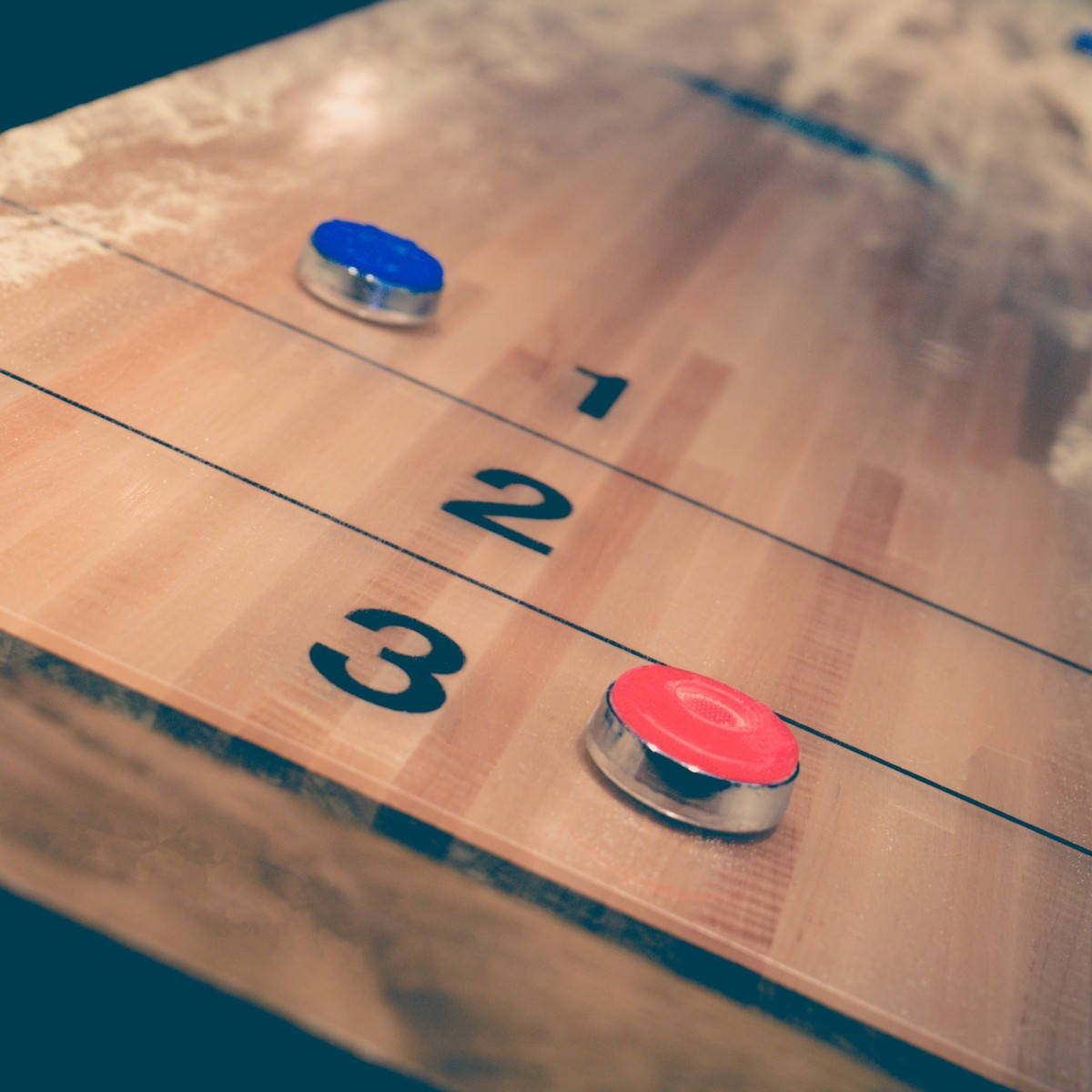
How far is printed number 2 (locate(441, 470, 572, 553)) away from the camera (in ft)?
6.45

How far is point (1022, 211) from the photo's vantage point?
470cm

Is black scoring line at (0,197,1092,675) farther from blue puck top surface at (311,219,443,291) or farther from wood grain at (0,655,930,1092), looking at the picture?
wood grain at (0,655,930,1092)

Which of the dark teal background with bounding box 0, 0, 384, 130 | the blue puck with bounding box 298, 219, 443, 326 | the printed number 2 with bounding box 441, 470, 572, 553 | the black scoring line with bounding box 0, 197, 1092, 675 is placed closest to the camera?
the printed number 2 with bounding box 441, 470, 572, 553

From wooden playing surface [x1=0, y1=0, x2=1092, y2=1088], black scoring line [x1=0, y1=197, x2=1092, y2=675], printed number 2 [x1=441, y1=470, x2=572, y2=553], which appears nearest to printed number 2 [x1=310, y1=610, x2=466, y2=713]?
wooden playing surface [x1=0, y1=0, x2=1092, y2=1088]

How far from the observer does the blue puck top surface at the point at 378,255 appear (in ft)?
7.88

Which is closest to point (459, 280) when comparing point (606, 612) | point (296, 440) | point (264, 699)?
point (296, 440)

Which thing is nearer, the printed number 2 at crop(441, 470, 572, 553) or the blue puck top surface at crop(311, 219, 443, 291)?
the printed number 2 at crop(441, 470, 572, 553)

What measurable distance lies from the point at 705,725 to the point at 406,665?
14.9 inches

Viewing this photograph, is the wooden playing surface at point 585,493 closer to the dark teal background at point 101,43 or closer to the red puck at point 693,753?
the red puck at point 693,753

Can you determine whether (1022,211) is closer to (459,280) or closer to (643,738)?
(459,280)

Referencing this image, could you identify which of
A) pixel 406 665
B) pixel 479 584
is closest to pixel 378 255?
pixel 479 584

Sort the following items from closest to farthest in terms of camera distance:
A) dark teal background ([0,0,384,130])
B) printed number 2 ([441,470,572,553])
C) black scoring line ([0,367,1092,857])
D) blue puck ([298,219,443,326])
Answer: black scoring line ([0,367,1092,857]) → printed number 2 ([441,470,572,553]) → blue puck ([298,219,443,326]) → dark teal background ([0,0,384,130])

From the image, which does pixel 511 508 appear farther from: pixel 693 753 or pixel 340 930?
pixel 340 930

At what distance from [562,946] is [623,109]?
3.57 meters
